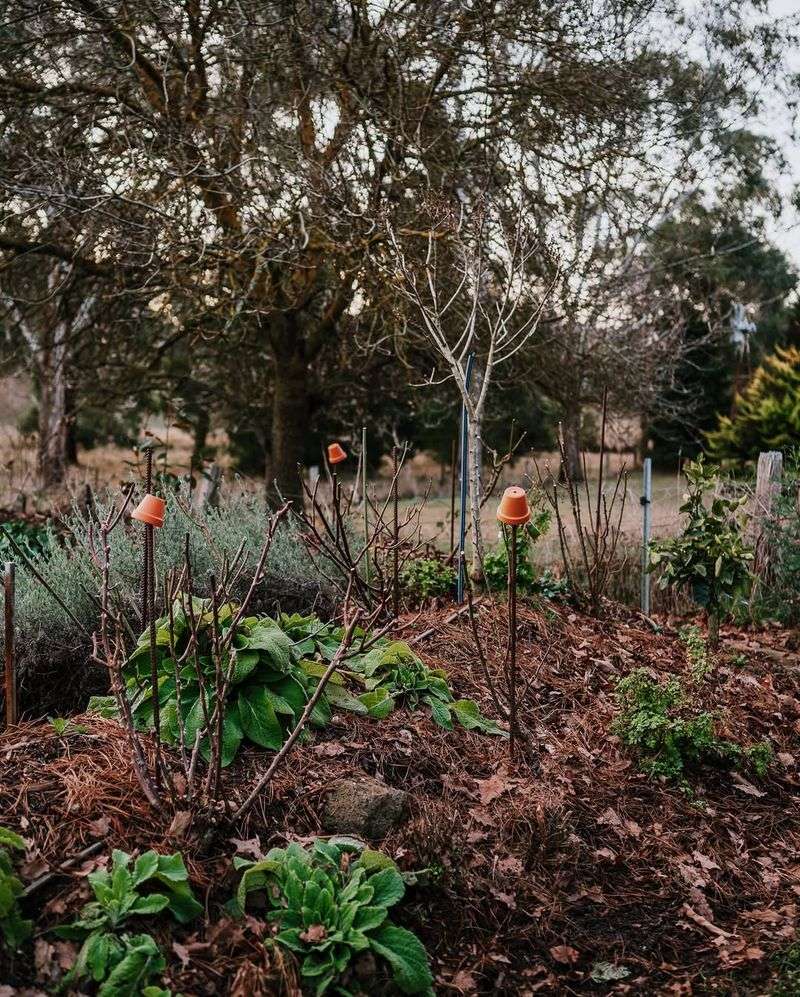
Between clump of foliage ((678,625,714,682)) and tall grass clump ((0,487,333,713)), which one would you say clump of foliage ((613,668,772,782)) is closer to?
clump of foliage ((678,625,714,682))

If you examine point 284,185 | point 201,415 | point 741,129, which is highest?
point 741,129

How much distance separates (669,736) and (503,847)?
46.1 inches

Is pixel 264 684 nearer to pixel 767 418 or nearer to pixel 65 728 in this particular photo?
pixel 65 728

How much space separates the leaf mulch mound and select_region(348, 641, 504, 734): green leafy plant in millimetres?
93

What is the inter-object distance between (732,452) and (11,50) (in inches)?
490

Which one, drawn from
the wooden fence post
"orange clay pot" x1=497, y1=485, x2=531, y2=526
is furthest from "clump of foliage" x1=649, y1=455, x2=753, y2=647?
"orange clay pot" x1=497, y1=485, x2=531, y2=526

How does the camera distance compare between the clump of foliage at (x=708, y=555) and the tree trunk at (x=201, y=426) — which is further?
the tree trunk at (x=201, y=426)

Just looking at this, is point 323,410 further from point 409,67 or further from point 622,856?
point 622,856

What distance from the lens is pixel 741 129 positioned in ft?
32.8

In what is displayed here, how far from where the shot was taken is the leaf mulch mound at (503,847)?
279 cm

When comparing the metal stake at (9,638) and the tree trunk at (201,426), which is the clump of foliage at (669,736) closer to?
the metal stake at (9,638)

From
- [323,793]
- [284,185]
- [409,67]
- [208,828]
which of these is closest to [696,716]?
[323,793]

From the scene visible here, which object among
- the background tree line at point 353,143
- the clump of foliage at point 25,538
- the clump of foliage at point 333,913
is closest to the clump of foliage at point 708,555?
the background tree line at point 353,143

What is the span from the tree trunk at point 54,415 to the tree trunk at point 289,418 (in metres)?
2.28
